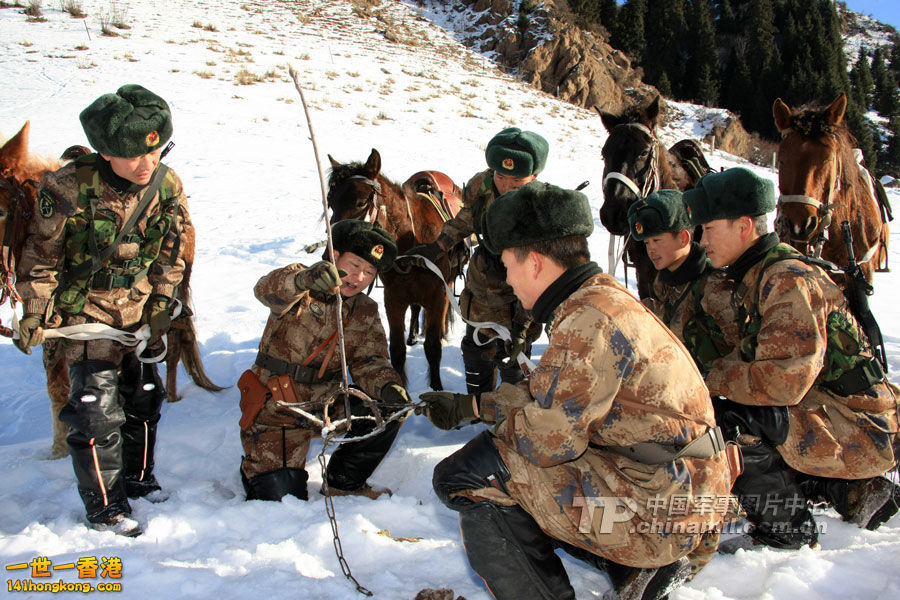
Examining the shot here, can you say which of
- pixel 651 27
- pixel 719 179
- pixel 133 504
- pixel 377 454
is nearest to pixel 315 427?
pixel 377 454

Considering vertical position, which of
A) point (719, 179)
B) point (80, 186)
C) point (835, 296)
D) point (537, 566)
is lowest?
point (537, 566)

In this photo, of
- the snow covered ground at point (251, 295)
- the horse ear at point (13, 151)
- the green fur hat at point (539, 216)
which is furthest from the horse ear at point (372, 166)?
the green fur hat at point (539, 216)

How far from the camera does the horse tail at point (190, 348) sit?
3777 millimetres

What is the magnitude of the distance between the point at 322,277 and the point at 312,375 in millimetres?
733

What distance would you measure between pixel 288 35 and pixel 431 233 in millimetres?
22737

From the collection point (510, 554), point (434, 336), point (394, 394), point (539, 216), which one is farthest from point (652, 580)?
point (434, 336)

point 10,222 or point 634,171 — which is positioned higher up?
point 634,171

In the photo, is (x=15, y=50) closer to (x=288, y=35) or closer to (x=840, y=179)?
(x=288, y=35)

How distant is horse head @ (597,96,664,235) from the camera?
365 cm

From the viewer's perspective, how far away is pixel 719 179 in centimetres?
232

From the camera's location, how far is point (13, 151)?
3.06 meters

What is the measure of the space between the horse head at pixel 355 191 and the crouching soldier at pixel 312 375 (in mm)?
939

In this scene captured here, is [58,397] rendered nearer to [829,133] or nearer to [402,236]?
[402,236]

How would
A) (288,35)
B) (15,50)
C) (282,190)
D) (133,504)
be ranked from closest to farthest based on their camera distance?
1. (133,504)
2. (282,190)
3. (15,50)
4. (288,35)
